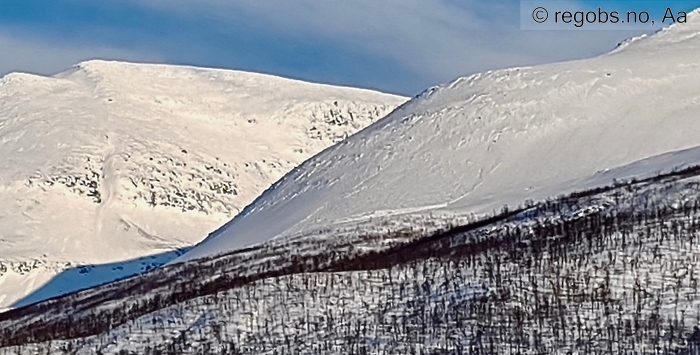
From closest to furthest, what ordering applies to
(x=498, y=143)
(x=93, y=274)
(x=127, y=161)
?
(x=498, y=143) < (x=93, y=274) < (x=127, y=161)

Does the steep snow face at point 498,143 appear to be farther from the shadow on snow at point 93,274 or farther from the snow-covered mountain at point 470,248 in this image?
the shadow on snow at point 93,274

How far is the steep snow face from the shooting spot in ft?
160

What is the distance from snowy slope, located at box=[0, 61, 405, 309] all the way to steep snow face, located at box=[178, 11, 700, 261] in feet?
290

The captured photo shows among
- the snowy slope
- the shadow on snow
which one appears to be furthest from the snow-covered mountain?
the snowy slope

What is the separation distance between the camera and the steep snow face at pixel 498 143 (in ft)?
160

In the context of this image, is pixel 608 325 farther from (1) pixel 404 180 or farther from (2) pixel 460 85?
(2) pixel 460 85

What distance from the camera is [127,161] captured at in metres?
177

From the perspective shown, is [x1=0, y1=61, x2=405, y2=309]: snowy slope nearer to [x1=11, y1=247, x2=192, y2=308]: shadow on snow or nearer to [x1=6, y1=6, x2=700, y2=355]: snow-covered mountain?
[x1=11, y1=247, x2=192, y2=308]: shadow on snow

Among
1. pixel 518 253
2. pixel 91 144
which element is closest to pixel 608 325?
pixel 518 253

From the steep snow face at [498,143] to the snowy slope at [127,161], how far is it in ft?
290

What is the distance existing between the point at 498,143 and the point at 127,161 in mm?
127736

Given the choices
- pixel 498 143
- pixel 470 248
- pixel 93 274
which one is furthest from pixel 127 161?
pixel 470 248

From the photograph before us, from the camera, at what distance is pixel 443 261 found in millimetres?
21500

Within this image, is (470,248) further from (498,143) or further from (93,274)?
(93,274)
